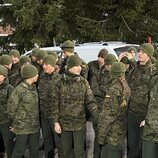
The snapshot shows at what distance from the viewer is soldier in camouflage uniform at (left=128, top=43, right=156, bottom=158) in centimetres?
579

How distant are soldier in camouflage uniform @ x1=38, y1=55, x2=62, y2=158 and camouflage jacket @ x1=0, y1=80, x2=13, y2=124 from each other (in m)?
0.49

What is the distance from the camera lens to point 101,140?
5227 mm

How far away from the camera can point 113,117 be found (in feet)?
17.0

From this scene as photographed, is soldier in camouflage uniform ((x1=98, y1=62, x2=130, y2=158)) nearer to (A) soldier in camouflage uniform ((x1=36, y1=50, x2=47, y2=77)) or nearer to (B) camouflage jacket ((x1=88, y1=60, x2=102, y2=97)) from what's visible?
(B) camouflage jacket ((x1=88, y1=60, x2=102, y2=97))

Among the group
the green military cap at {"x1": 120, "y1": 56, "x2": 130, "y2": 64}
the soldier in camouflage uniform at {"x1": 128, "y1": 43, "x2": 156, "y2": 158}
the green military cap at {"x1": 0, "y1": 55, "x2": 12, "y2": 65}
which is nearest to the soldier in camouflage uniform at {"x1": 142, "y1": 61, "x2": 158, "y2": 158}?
the soldier in camouflage uniform at {"x1": 128, "y1": 43, "x2": 156, "y2": 158}

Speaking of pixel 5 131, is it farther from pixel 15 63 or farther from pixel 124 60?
pixel 124 60

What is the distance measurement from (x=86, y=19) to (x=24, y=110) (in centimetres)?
1074

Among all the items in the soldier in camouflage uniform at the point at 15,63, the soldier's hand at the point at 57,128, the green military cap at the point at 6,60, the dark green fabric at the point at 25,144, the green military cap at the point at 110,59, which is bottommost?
the dark green fabric at the point at 25,144

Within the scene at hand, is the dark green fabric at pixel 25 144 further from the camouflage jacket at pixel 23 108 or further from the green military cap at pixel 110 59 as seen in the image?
the green military cap at pixel 110 59

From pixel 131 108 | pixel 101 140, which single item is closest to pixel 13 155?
pixel 101 140

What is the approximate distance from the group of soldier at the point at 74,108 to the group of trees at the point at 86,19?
9.66 meters

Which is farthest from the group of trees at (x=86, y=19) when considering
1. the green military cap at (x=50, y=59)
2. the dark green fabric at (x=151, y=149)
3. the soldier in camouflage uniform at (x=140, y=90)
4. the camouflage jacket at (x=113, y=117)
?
the dark green fabric at (x=151, y=149)

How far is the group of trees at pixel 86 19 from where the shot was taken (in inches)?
622

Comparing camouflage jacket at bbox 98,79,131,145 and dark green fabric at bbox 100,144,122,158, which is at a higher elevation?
camouflage jacket at bbox 98,79,131,145
